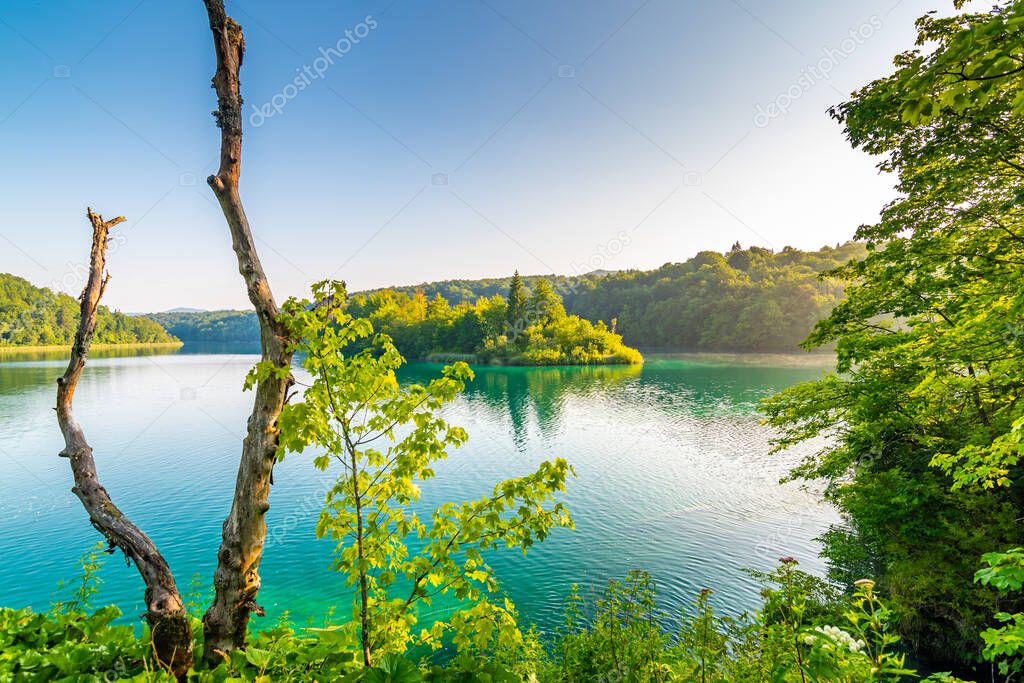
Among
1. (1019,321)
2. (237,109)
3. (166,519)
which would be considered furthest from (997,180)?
(166,519)

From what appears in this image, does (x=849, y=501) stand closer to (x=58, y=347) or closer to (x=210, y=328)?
(x=58, y=347)

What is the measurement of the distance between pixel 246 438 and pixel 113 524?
48.0 inches

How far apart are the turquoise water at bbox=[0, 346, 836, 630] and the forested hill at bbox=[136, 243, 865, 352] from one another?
1757 inches

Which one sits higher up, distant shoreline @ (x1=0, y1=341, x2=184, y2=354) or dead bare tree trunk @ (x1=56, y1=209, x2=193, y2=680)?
dead bare tree trunk @ (x1=56, y1=209, x2=193, y2=680)

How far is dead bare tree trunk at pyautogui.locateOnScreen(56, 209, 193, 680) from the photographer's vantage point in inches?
130

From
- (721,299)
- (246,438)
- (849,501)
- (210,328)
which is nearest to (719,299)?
(721,299)

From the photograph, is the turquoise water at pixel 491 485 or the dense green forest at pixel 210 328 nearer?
the turquoise water at pixel 491 485

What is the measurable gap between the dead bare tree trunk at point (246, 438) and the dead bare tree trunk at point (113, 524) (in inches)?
7.8

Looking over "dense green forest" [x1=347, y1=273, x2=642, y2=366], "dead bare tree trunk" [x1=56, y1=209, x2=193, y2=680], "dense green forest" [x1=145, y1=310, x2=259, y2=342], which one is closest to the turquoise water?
"dead bare tree trunk" [x1=56, y1=209, x2=193, y2=680]

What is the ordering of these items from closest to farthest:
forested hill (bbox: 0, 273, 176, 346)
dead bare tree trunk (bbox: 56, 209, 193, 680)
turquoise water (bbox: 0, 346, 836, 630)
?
dead bare tree trunk (bbox: 56, 209, 193, 680), turquoise water (bbox: 0, 346, 836, 630), forested hill (bbox: 0, 273, 176, 346)

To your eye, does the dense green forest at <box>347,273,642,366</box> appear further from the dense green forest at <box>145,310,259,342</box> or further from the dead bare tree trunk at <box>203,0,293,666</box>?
the dense green forest at <box>145,310,259,342</box>

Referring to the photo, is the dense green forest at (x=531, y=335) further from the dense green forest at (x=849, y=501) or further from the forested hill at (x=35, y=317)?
the forested hill at (x=35, y=317)

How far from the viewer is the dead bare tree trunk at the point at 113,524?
330cm

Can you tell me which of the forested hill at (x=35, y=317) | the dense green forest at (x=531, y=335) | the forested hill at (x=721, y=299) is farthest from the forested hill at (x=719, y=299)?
the forested hill at (x=35, y=317)
